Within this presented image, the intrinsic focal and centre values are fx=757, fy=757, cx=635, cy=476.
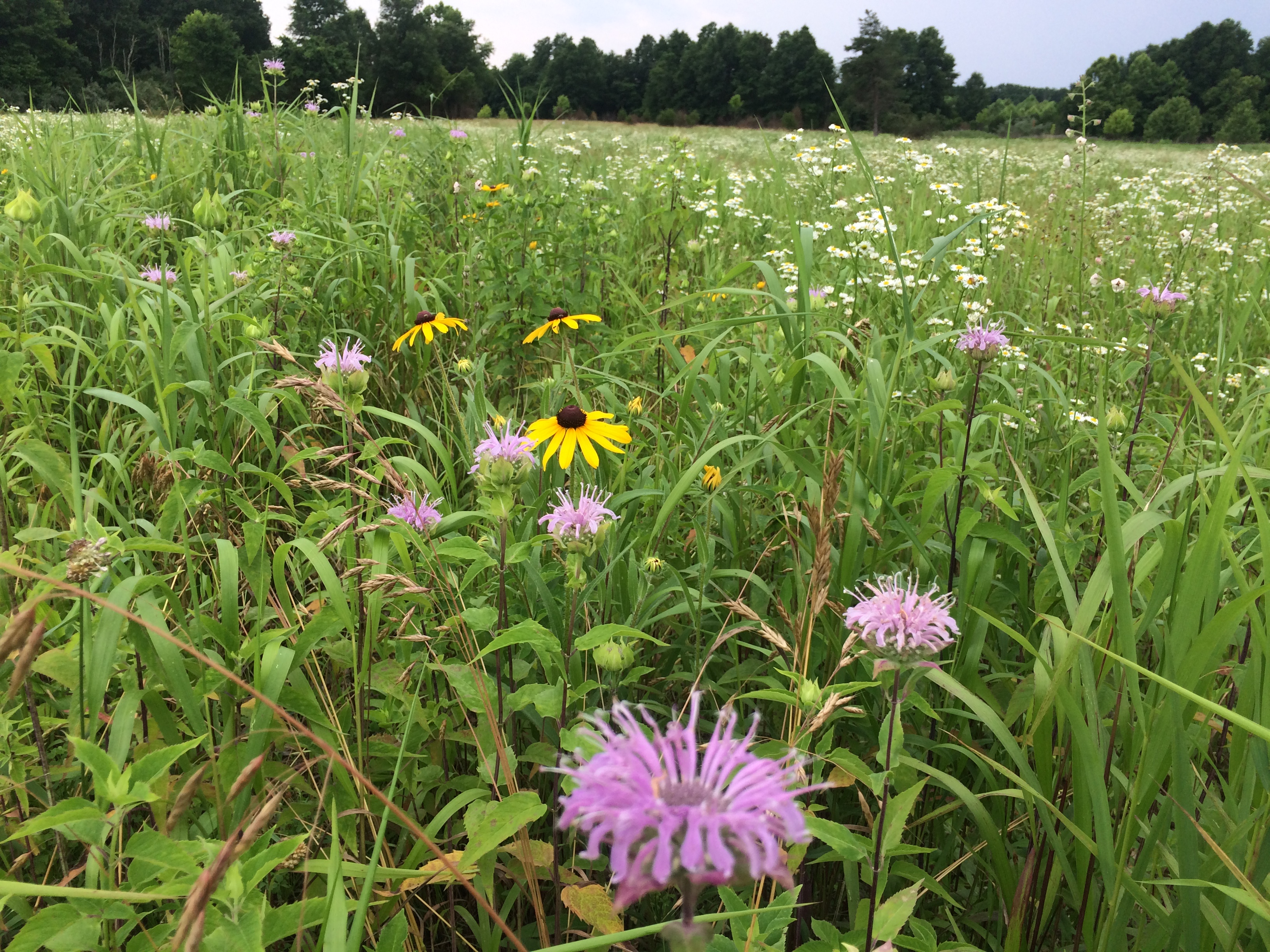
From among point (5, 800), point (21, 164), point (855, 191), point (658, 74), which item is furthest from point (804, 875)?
point (658, 74)

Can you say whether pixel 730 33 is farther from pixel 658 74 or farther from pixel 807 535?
pixel 807 535

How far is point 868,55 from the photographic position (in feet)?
122

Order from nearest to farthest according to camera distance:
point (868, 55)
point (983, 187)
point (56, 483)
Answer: point (56, 483), point (983, 187), point (868, 55)

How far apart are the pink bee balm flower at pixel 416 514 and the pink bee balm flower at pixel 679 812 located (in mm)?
950

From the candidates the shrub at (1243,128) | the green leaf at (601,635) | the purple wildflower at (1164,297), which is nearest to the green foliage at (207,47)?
the shrub at (1243,128)

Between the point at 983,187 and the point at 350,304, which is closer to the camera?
the point at 350,304

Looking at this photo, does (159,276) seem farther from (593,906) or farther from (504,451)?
(593,906)

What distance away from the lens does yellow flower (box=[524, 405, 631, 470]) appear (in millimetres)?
1636

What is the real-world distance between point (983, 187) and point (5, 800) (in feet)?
24.9

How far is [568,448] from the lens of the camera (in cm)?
162

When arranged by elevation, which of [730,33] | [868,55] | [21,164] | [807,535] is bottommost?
[807,535]

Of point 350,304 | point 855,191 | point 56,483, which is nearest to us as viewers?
point 56,483

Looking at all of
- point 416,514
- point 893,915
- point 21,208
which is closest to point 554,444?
point 416,514

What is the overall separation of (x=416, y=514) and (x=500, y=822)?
2.23 ft
